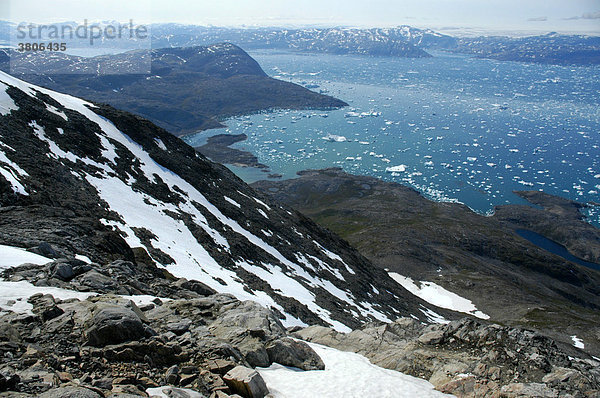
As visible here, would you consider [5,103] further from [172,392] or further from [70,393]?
[172,392]

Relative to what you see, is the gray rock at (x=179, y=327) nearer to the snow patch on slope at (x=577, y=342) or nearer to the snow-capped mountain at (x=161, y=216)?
the snow-capped mountain at (x=161, y=216)

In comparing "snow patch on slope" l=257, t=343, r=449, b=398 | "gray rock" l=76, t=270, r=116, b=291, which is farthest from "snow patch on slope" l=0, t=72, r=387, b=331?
"snow patch on slope" l=257, t=343, r=449, b=398

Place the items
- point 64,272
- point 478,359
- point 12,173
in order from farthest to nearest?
point 12,173
point 478,359
point 64,272

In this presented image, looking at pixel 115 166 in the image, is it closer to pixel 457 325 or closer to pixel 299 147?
pixel 457 325

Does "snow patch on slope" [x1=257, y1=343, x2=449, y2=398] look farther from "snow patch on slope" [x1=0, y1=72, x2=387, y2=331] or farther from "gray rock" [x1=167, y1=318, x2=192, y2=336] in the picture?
"snow patch on slope" [x1=0, y1=72, x2=387, y2=331]

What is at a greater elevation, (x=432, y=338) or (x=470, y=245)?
(x=432, y=338)

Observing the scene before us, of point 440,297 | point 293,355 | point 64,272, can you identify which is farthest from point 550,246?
point 64,272
